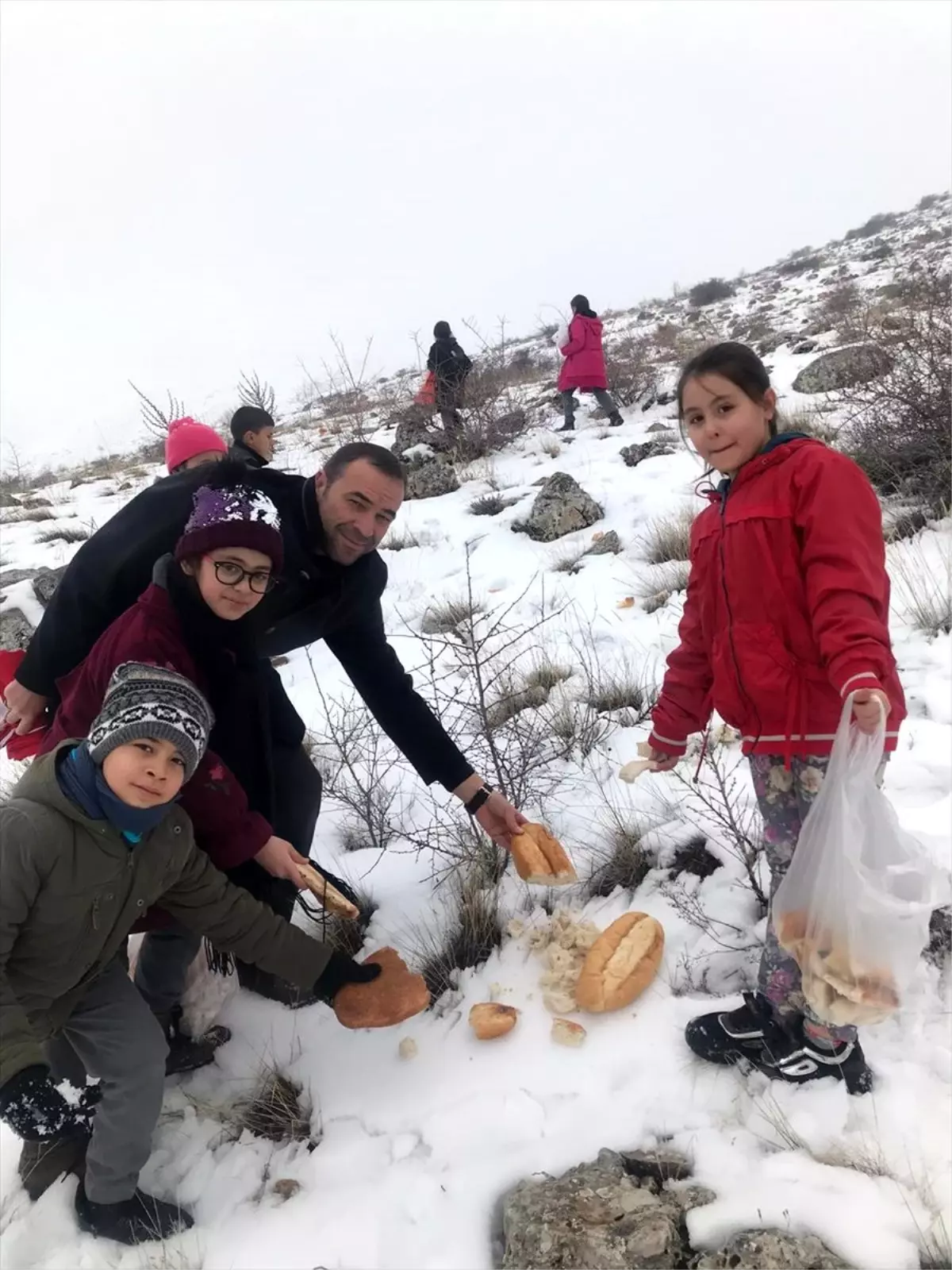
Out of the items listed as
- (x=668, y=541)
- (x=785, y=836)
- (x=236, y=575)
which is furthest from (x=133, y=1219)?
(x=668, y=541)

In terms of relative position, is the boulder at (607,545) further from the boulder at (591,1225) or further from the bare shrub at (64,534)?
the bare shrub at (64,534)

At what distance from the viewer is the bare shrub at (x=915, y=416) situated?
4406 millimetres

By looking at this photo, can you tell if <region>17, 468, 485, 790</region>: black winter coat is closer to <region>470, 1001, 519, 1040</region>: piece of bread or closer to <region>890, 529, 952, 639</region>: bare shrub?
<region>470, 1001, 519, 1040</region>: piece of bread

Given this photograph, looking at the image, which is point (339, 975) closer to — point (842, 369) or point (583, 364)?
point (842, 369)

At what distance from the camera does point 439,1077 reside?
2.04m

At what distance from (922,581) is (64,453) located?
34.4 metres

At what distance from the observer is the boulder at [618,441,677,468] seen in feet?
23.4

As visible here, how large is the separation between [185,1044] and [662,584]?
3.52 m

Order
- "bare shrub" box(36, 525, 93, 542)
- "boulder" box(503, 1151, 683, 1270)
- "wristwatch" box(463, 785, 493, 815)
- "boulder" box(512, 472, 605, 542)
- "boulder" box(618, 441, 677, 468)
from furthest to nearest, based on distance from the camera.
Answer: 1. "bare shrub" box(36, 525, 93, 542)
2. "boulder" box(618, 441, 677, 468)
3. "boulder" box(512, 472, 605, 542)
4. "wristwatch" box(463, 785, 493, 815)
5. "boulder" box(503, 1151, 683, 1270)

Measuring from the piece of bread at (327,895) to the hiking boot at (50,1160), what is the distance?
2.80ft

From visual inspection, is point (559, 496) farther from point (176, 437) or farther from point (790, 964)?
point (790, 964)

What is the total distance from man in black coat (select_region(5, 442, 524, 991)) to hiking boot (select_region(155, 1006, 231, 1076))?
0.41 metres

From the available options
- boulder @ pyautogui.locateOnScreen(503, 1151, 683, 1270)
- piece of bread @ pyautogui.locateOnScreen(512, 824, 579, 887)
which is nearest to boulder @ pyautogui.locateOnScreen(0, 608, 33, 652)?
piece of bread @ pyautogui.locateOnScreen(512, 824, 579, 887)

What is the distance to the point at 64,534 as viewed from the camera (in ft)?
28.4
